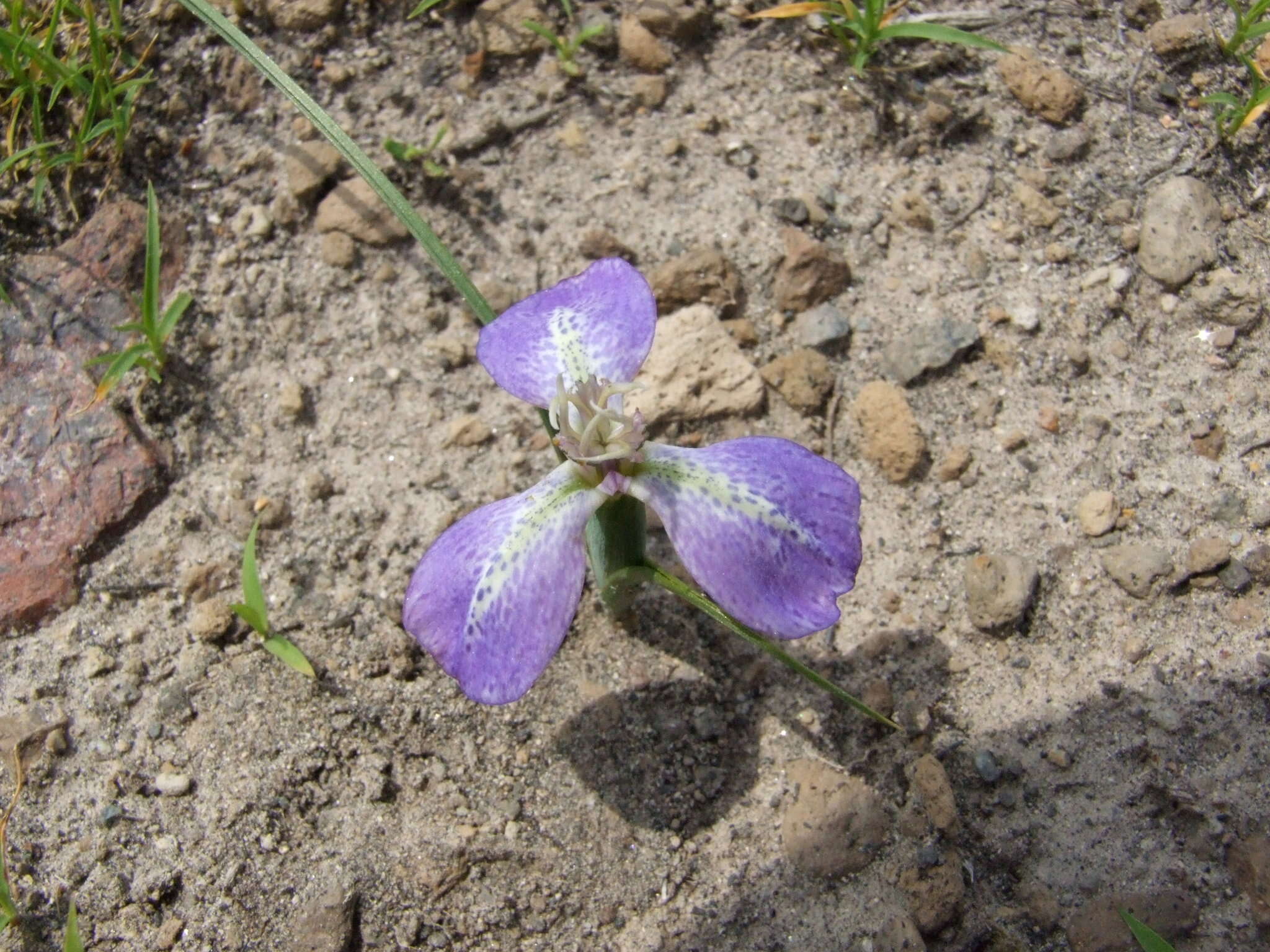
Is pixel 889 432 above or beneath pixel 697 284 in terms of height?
beneath

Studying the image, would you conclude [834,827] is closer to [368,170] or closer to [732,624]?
[732,624]

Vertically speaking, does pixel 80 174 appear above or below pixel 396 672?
above

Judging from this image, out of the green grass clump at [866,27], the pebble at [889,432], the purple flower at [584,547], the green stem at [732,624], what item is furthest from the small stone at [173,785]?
the green grass clump at [866,27]

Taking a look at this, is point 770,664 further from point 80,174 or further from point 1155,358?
point 80,174

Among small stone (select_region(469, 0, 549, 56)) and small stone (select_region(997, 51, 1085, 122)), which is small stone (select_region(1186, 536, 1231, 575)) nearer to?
small stone (select_region(997, 51, 1085, 122))

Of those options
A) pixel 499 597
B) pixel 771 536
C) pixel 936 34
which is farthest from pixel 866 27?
pixel 499 597

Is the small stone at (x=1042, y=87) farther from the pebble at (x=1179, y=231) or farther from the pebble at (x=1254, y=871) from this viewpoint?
the pebble at (x=1254, y=871)

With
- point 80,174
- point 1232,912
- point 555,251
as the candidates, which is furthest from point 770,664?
point 80,174
